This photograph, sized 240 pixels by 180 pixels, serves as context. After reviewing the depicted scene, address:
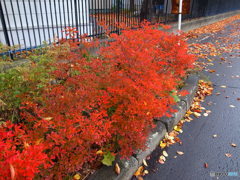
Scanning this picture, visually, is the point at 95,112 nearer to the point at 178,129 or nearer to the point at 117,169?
the point at 117,169

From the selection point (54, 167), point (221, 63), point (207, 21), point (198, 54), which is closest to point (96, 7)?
point (198, 54)

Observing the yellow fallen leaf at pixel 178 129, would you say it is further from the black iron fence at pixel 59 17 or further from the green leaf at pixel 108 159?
the black iron fence at pixel 59 17

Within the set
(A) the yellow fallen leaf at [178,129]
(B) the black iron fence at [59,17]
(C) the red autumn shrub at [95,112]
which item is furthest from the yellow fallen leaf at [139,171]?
(B) the black iron fence at [59,17]

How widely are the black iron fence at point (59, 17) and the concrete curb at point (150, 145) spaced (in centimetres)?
296

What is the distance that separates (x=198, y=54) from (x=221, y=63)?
4.08 ft

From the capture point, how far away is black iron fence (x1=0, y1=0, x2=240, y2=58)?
17.2 feet

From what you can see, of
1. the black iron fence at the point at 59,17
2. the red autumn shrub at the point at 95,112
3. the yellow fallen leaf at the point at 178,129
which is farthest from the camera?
the black iron fence at the point at 59,17

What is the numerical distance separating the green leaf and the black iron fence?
112 inches

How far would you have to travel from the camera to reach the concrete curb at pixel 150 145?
7.23 ft

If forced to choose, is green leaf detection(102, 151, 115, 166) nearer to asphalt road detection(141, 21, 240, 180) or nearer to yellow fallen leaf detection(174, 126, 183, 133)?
asphalt road detection(141, 21, 240, 180)

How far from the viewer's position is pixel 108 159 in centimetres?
234

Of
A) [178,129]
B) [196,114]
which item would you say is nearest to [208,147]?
[178,129]

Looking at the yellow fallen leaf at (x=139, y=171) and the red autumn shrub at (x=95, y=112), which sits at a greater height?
the red autumn shrub at (x=95, y=112)

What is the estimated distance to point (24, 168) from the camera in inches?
51.9
